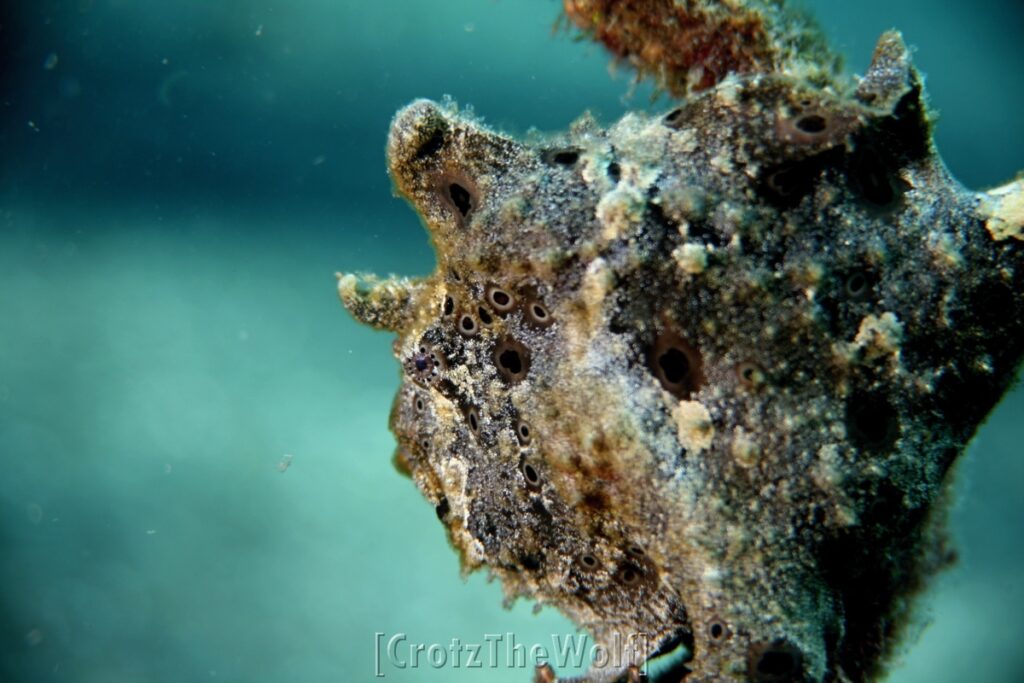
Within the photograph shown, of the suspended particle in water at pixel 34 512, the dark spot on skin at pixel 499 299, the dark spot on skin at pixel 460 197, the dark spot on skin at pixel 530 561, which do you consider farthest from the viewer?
the suspended particle in water at pixel 34 512

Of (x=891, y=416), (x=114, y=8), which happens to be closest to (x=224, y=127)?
(x=114, y=8)

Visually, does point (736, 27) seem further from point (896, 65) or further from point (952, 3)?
point (952, 3)

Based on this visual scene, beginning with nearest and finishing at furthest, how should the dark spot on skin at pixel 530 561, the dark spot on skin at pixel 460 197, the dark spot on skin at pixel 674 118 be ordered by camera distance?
the dark spot on skin at pixel 674 118 → the dark spot on skin at pixel 460 197 → the dark spot on skin at pixel 530 561

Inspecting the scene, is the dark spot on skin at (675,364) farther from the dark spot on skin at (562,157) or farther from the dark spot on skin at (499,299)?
the dark spot on skin at (562,157)

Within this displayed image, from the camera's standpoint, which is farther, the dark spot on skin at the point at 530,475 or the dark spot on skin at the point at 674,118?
the dark spot on skin at the point at 530,475

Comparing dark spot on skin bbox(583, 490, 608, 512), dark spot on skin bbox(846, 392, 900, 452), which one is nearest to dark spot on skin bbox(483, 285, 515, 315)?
dark spot on skin bbox(583, 490, 608, 512)

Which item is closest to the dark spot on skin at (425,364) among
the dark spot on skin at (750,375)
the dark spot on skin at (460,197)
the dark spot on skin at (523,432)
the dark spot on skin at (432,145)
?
the dark spot on skin at (523,432)

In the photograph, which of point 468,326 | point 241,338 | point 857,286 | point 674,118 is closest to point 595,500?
point 468,326

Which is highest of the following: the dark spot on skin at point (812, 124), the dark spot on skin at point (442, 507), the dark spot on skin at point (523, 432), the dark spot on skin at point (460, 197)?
the dark spot on skin at point (460, 197)
